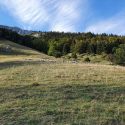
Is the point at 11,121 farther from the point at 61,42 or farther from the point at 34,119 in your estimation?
the point at 61,42

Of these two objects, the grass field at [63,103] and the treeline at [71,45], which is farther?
the treeline at [71,45]

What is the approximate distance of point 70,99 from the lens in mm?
18078

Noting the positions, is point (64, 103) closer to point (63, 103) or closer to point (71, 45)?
point (63, 103)

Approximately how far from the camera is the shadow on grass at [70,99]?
1434 centimetres

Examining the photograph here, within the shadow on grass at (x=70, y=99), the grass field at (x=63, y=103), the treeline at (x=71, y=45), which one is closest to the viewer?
the shadow on grass at (x=70, y=99)

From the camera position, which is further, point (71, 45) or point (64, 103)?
point (71, 45)

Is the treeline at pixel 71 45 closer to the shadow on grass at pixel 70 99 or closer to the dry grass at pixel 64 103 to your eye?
the dry grass at pixel 64 103

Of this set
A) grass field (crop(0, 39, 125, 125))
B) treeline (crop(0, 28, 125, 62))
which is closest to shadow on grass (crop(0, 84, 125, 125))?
grass field (crop(0, 39, 125, 125))

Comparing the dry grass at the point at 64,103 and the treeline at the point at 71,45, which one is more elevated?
the treeline at the point at 71,45

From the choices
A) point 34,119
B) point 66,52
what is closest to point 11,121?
point 34,119

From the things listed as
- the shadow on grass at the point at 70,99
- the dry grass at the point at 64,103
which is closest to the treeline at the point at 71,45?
the dry grass at the point at 64,103

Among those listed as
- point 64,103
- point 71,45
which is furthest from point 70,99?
point 71,45

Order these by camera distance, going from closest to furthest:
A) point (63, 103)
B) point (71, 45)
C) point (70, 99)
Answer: point (63, 103)
point (70, 99)
point (71, 45)

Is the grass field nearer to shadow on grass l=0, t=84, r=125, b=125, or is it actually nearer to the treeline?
shadow on grass l=0, t=84, r=125, b=125
